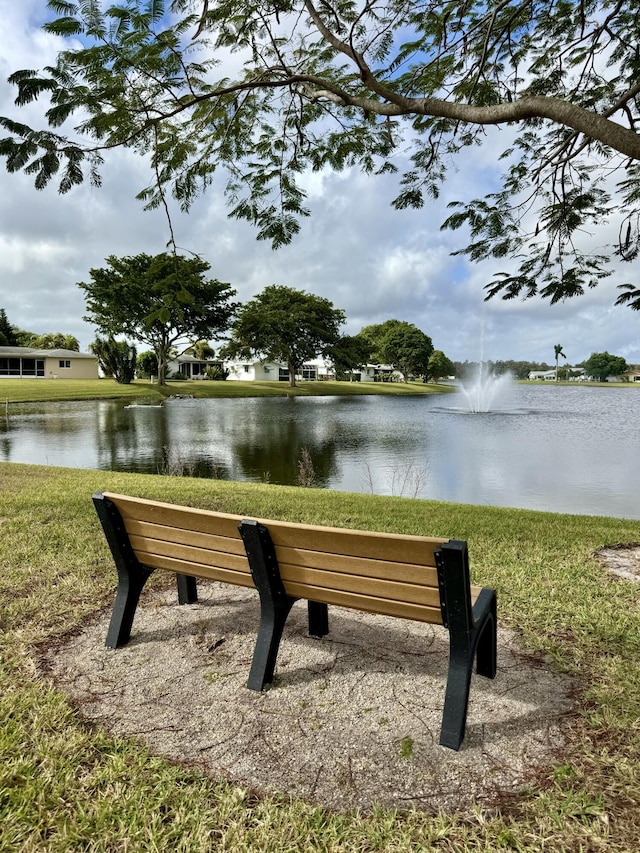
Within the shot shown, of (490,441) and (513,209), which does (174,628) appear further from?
(490,441)

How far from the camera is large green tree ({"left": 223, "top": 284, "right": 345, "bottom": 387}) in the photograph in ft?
163

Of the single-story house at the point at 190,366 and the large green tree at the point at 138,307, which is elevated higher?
the large green tree at the point at 138,307

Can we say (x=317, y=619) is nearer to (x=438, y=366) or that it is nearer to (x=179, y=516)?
(x=179, y=516)

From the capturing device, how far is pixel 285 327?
50.0 meters

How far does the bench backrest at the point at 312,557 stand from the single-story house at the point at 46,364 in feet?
175

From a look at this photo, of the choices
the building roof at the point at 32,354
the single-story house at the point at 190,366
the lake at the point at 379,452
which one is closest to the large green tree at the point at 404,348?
the single-story house at the point at 190,366

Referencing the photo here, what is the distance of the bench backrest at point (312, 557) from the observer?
2.08 m

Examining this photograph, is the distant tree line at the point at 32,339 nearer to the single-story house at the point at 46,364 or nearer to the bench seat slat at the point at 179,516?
the single-story house at the point at 46,364

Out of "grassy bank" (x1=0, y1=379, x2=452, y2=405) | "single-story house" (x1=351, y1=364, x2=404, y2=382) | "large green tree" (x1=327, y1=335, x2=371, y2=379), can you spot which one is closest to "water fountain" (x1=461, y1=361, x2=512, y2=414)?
"large green tree" (x1=327, y1=335, x2=371, y2=379)

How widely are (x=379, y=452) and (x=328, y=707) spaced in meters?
13.7

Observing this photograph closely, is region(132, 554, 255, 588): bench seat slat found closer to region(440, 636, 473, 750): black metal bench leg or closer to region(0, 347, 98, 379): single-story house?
region(440, 636, 473, 750): black metal bench leg

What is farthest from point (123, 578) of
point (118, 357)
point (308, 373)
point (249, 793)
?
point (308, 373)

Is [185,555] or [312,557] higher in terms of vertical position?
[312,557]

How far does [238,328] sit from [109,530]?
1906 inches
